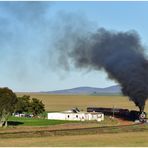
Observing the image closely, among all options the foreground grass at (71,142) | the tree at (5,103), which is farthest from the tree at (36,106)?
the foreground grass at (71,142)

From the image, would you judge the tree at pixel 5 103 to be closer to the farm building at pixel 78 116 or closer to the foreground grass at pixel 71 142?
the farm building at pixel 78 116

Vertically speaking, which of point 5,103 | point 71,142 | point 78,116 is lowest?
point 71,142

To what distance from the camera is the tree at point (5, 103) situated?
88.4 meters

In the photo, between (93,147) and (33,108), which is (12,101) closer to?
(33,108)

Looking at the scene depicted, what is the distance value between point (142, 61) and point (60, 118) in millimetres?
46272

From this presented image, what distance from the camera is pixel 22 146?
141 feet

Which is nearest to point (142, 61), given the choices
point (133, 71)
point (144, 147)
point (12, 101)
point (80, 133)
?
point (133, 71)

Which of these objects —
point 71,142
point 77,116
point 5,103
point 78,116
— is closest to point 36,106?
point 77,116

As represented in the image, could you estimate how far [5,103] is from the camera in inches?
3504

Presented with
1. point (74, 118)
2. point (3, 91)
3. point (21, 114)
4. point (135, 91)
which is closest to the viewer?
point (3, 91)

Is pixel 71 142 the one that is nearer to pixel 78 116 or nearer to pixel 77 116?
pixel 78 116

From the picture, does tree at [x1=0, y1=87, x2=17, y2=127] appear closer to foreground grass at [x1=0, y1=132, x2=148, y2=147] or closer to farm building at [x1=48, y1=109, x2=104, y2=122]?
farm building at [x1=48, y1=109, x2=104, y2=122]

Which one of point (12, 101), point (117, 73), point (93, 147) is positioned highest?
point (117, 73)

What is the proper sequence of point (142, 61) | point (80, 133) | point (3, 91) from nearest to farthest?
point (80, 133), point (3, 91), point (142, 61)
